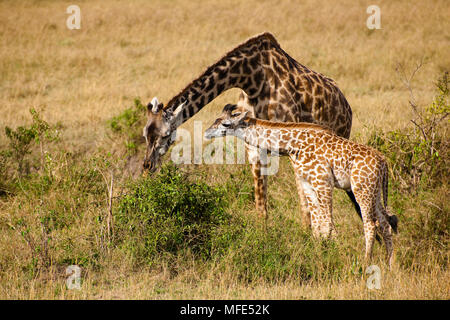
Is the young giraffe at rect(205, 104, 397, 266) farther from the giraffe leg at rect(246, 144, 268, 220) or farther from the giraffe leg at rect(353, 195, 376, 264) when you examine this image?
the giraffe leg at rect(246, 144, 268, 220)

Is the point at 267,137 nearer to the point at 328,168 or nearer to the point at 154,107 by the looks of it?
the point at 328,168

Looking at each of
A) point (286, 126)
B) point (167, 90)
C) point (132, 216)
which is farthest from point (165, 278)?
point (167, 90)

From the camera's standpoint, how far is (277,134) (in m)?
8.33

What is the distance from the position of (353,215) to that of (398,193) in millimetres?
1038

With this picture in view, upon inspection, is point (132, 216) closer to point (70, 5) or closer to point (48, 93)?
point (48, 93)

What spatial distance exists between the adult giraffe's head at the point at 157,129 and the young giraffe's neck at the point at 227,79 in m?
0.08

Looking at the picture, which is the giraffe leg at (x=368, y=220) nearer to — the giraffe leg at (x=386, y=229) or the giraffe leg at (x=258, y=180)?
the giraffe leg at (x=386, y=229)

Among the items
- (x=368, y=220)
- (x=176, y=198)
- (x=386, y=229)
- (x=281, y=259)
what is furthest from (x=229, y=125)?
(x=386, y=229)

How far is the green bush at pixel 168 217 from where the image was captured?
8117 mm

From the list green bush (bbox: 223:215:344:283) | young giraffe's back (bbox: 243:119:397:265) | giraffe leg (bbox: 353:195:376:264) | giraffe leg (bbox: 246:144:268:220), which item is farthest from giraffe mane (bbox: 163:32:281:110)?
giraffe leg (bbox: 353:195:376:264)

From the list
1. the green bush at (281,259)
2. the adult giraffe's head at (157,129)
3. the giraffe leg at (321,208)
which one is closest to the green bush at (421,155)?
the giraffe leg at (321,208)

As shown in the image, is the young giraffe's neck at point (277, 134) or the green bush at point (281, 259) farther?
the young giraffe's neck at point (277, 134)

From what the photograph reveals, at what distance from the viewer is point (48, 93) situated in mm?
17203

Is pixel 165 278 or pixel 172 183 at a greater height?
pixel 172 183
